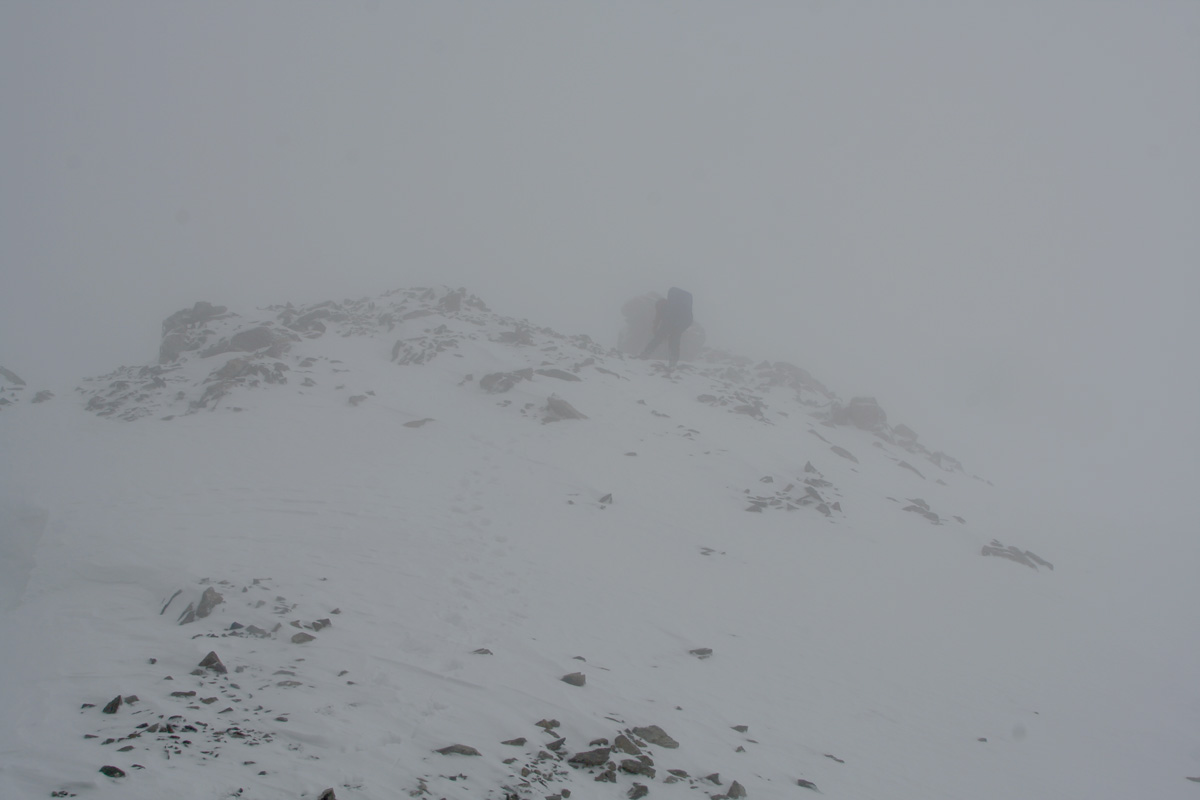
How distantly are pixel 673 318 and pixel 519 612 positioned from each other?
943 inches

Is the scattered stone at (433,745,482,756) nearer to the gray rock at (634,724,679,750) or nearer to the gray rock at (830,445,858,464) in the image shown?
the gray rock at (634,724,679,750)

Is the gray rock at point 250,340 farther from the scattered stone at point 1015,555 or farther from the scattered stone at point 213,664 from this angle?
the scattered stone at point 1015,555

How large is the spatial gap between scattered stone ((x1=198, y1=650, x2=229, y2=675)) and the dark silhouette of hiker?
84.4 ft

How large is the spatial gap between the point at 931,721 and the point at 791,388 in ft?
91.3

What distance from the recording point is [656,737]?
6684 mm

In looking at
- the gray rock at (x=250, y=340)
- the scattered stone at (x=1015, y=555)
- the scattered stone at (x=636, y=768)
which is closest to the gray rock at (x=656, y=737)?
the scattered stone at (x=636, y=768)

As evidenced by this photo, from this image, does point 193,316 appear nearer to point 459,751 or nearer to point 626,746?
point 459,751

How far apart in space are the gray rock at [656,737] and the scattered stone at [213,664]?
15.8 feet

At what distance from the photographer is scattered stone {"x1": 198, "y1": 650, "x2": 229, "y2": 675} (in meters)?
6.77

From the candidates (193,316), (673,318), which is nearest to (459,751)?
(673,318)

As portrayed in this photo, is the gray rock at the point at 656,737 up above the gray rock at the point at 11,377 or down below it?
above

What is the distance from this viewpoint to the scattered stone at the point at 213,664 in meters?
6.77

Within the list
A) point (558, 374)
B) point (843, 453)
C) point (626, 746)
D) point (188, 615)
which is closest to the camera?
point (626, 746)

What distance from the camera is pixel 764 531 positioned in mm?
15031
